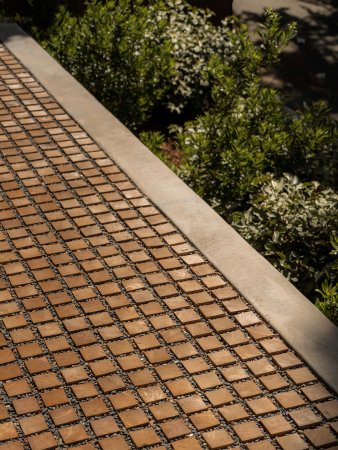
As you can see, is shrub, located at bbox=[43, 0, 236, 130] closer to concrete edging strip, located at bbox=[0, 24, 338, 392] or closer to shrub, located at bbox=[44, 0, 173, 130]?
shrub, located at bbox=[44, 0, 173, 130]

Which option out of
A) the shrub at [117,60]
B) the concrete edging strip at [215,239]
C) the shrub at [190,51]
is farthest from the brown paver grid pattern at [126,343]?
the shrub at [190,51]

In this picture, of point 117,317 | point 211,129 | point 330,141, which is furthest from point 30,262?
point 330,141

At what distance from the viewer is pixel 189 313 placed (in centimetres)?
414

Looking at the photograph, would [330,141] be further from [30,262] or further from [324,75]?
[324,75]

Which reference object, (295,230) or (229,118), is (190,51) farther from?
(295,230)

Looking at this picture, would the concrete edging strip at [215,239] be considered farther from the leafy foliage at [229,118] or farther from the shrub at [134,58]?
the shrub at [134,58]

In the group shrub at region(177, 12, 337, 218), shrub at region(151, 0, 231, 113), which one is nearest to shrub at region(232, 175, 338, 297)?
shrub at region(177, 12, 337, 218)

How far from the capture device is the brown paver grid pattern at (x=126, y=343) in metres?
3.46

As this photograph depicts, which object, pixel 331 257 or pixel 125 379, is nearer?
pixel 125 379

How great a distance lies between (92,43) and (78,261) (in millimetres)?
3418

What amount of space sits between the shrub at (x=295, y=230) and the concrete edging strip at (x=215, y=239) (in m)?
0.53

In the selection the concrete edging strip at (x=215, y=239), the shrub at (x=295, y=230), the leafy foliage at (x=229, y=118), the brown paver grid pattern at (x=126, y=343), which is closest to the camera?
the brown paver grid pattern at (x=126, y=343)

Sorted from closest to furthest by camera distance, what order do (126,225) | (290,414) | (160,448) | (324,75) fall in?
(160,448)
(290,414)
(126,225)
(324,75)

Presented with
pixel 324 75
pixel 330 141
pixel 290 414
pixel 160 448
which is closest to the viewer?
pixel 160 448
